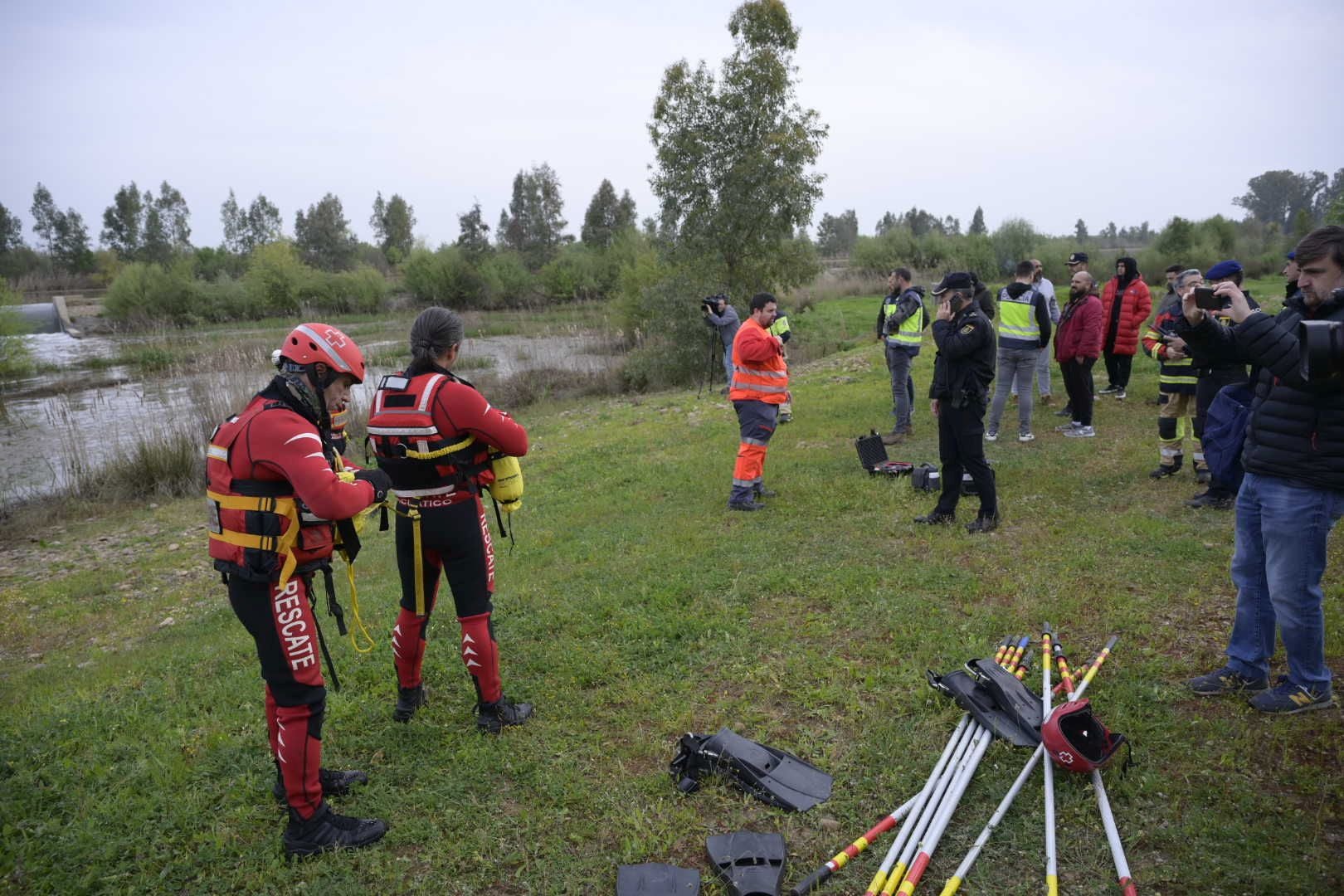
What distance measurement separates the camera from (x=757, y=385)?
25.5ft

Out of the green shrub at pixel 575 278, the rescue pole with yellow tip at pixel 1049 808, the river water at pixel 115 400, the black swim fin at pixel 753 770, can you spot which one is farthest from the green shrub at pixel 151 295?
the rescue pole with yellow tip at pixel 1049 808

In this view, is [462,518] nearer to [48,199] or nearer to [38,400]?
[38,400]

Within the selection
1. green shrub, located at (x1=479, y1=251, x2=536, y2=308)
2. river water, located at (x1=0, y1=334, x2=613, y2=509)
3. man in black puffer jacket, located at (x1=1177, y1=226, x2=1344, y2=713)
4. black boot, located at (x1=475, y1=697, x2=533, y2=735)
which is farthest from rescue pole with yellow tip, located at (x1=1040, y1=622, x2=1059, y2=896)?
green shrub, located at (x1=479, y1=251, x2=536, y2=308)

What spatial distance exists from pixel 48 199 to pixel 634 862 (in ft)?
312

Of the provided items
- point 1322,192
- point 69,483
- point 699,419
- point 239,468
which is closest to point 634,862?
point 239,468

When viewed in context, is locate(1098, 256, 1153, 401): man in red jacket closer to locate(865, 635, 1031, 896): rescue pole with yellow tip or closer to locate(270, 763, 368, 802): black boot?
locate(865, 635, 1031, 896): rescue pole with yellow tip

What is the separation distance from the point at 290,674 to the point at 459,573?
100 cm

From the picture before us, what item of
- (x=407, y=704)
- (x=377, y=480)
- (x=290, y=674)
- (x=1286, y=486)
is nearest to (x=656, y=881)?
(x=290, y=674)

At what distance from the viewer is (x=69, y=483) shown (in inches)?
527

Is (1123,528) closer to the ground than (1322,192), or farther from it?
closer to the ground

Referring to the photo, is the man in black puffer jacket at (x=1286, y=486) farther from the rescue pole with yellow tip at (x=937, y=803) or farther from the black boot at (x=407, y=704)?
the black boot at (x=407, y=704)

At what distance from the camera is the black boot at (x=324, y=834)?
353 cm

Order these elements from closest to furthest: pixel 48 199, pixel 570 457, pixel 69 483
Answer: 1. pixel 570 457
2. pixel 69 483
3. pixel 48 199

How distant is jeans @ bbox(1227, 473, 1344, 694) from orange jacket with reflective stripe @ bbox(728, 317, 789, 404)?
4.20 meters
